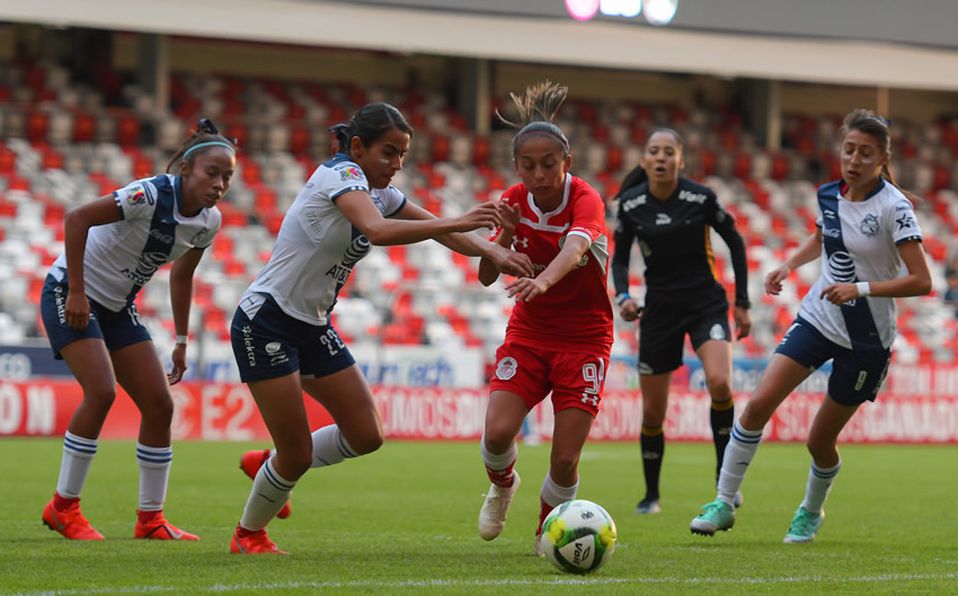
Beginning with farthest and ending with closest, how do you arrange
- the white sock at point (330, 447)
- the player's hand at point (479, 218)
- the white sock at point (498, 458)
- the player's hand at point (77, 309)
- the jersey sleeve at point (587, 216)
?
the player's hand at point (77, 309) < the white sock at point (330, 447) < the white sock at point (498, 458) < the jersey sleeve at point (587, 216) < the player's hand at point (479, 218)

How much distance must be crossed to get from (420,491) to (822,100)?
29771mm

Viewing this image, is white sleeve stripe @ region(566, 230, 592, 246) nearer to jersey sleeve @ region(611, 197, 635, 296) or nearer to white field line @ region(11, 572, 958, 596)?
white field line @ region(11, 572, 958, 596)

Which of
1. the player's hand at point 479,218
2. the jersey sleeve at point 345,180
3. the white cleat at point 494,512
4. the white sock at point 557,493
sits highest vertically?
the jersey sleeve at point 345,180

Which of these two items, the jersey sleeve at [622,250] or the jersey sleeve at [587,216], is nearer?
the jersey sleeve at [587,216]

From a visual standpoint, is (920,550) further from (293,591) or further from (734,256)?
(293,591)

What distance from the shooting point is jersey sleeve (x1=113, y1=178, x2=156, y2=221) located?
26.2ft

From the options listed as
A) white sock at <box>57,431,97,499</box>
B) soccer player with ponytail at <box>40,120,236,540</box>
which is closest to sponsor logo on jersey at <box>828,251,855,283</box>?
soccer player with ponytail at <box>40,120,236,540</box>

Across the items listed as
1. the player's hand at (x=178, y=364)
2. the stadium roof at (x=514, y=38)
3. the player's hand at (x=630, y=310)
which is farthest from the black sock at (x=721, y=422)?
the stadium roof at (x=514, y=38)

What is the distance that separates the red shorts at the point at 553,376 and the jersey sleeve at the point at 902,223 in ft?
5.85

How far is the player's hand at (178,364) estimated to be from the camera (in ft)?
28.1

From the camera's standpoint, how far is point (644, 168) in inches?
420

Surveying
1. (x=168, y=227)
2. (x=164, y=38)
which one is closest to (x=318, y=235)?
(x=168, y=227)

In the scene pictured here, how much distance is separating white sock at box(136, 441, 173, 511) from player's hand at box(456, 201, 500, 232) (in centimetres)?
265

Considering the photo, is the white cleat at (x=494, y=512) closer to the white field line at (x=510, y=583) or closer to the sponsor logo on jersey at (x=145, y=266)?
the white field line at (x=510, y=583)
